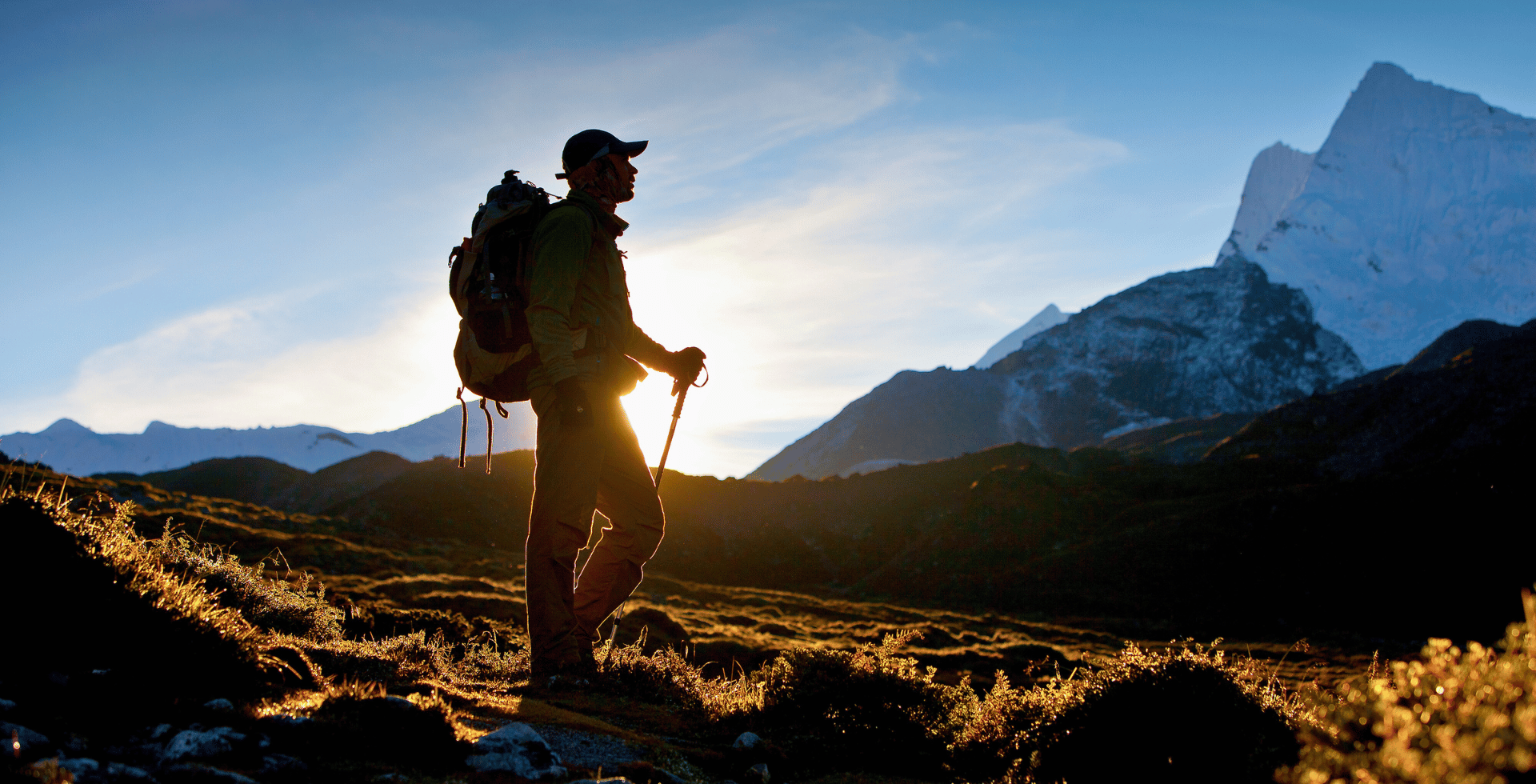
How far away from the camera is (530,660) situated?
4789 mm


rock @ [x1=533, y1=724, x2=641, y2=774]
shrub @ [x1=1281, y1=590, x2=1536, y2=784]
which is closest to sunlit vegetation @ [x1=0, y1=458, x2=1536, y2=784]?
shrub @ [x1=1281, y1=590, x2=1536, y2=784]

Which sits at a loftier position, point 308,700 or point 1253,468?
point 1253,468

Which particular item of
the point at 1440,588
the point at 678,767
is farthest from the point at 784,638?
the point at 1440,588

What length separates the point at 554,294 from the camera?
14.6 feet

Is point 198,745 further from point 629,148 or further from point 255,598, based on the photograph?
point 629,148

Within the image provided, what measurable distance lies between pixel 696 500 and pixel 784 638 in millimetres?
31141

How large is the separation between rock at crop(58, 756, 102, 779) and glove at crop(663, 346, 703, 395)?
402 centimetres

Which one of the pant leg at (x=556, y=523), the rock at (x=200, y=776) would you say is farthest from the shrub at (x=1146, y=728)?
the rock at (x=200, y=776)

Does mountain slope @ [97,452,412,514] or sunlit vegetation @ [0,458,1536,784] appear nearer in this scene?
sunlit vegetation @ [0,458,1536,784]

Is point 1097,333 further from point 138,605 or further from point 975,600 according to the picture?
point 138,605

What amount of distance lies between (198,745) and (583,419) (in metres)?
2.57

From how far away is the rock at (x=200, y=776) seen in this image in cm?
184

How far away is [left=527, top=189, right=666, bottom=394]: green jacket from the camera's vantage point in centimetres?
445

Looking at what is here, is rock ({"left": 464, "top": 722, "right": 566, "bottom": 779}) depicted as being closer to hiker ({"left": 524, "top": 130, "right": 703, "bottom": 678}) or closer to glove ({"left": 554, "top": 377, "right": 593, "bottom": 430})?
hiker ({"left": 524, "top": 130, "right": 703, "bottom": 678})
